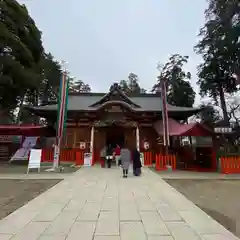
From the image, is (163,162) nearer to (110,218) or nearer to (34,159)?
(34,159)

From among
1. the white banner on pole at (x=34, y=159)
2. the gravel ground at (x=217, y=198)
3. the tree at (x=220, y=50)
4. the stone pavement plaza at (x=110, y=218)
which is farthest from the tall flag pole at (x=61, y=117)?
the tree at (x=220, y=50)

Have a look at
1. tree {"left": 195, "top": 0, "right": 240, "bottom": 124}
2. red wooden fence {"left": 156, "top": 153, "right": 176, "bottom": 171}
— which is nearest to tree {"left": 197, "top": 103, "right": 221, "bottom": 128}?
tree {"left": 195, "top": 0, "right": 240, "bottom": 124}

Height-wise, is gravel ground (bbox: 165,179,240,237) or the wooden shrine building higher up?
the wooden shrine building

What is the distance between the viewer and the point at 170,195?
786 cm

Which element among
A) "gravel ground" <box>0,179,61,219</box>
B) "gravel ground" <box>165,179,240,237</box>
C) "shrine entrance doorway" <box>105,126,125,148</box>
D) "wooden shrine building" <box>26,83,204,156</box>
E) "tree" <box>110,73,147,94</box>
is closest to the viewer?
"gravel ground" <box>165,179,240,237</box>

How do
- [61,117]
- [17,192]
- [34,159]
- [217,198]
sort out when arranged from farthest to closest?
[61,117]
[34,159]
[17,192]
[217,198]

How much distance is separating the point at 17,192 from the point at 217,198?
6.28 meters

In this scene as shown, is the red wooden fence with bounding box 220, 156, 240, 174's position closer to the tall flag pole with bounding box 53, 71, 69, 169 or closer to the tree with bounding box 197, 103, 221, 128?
the tall flag pole with bounding box 53, 71, 69, 169

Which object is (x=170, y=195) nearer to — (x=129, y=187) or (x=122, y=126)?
(x=129, y=187)

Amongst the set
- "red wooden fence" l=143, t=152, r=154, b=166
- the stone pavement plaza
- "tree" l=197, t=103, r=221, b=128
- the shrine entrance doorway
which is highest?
"tree" l=197, t=103, r=221, b=128

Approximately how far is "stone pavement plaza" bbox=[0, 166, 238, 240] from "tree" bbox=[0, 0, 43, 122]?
16.5 meters

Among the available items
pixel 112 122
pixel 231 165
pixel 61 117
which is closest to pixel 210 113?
pixel 112 122

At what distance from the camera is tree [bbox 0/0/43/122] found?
21016 mm

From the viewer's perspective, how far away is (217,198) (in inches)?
303
